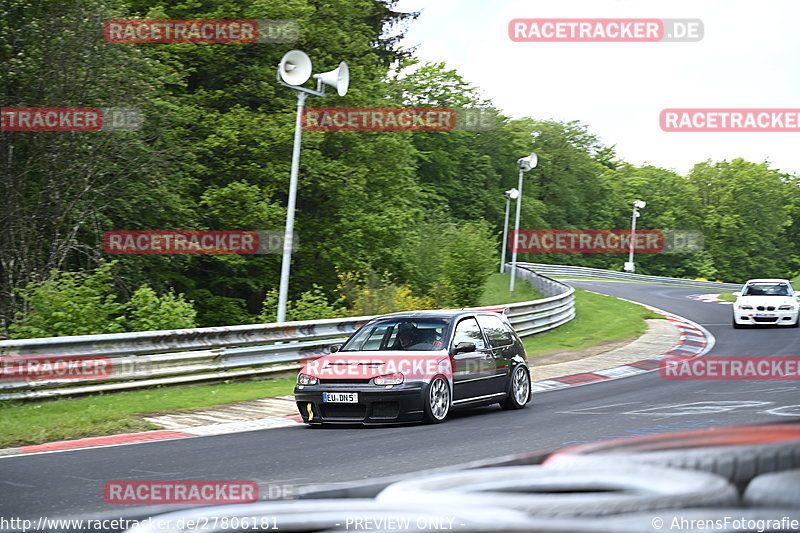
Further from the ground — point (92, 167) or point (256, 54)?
point (256, 54)

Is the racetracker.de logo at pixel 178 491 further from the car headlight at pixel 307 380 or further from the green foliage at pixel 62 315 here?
the green foliage at pixel 62 315

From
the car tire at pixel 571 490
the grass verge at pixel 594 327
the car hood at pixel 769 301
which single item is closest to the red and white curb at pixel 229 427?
the grass verge at pixel 594 327

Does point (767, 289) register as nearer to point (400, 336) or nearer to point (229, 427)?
point (400, 336)

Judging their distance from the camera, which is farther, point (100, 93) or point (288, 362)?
point (100, 93)

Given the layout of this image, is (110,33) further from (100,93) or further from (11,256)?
(11,256)

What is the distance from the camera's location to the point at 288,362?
17.8 meters

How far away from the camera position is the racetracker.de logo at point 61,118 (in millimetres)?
25188

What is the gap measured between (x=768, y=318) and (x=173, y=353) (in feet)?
69.0

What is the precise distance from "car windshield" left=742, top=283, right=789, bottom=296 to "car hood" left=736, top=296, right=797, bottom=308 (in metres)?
0.35

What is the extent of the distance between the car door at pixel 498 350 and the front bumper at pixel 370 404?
188 centimetres

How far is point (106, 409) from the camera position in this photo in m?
13.0

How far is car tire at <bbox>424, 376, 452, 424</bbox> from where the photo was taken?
12.1 meters

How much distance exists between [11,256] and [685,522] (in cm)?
2586

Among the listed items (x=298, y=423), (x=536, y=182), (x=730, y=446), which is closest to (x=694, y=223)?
(x=536, y=182)
